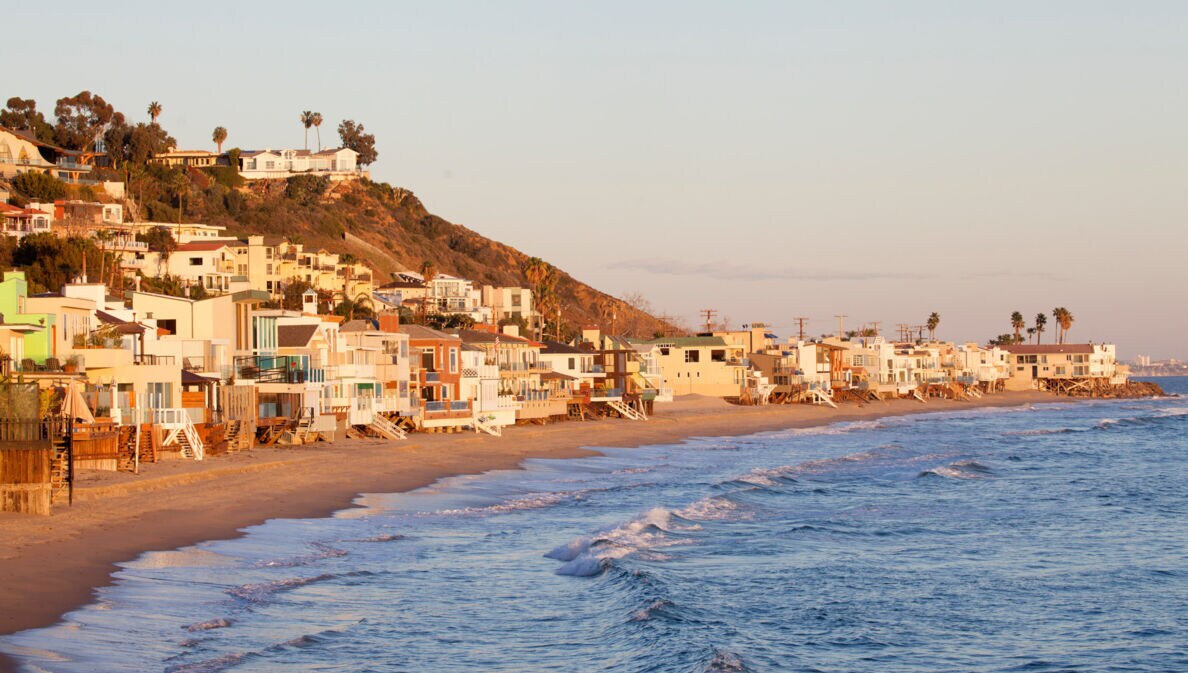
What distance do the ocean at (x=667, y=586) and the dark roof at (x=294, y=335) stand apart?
1228cm

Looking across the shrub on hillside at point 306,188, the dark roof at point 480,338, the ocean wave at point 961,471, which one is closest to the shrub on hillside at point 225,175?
the shrub on hillside at point 306,188

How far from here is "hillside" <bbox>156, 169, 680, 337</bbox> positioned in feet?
492

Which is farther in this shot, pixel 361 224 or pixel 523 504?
pixel 361 224

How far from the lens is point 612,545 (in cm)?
3195

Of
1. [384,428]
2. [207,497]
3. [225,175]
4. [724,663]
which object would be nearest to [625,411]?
[384,428]

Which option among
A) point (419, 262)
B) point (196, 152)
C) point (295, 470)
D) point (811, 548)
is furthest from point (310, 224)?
point (811, 548)

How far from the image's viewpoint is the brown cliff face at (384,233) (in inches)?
6004

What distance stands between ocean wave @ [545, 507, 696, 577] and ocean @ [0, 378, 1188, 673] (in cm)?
Answer: 11

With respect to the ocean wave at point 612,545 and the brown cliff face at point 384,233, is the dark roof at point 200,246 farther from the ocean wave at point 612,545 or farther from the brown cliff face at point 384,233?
the ocean wave at point 612,545

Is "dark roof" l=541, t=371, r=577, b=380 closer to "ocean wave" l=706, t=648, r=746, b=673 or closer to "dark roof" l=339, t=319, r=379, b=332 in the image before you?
"dark roof" l=339, t=319, r=379, b=332

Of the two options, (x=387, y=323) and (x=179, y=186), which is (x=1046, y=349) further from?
(x=387, y=323)

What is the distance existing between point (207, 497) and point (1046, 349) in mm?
157652

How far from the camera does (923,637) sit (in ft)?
74.8

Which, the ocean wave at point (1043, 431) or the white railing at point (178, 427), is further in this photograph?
the ocean wave at point (1043, 431)
